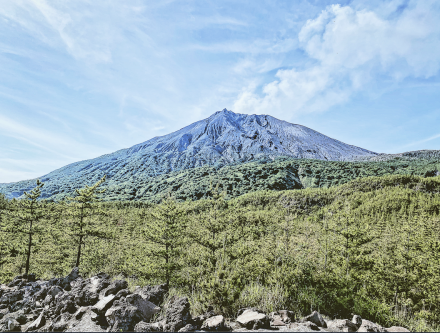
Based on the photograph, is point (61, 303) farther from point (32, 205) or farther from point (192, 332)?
point (32, 205)

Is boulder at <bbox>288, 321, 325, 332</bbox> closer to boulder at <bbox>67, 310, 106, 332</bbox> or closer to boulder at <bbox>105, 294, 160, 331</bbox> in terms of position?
boulder at <bbox>105, 294, 160, 331</bbox>

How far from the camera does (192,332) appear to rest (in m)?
4.58

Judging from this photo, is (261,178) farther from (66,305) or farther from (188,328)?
(188,328)

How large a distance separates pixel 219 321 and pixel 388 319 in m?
4.93

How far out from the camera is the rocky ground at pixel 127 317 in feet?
15.5

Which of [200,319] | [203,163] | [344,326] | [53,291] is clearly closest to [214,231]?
[200,319]

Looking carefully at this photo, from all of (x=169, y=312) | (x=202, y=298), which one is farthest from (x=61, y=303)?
(x=202, y=298)

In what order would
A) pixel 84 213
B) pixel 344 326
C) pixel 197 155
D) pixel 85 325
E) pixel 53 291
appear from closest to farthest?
1. pixel 344 326
2. pixel 85 325
3. pixel 53 291
4. pixel 84 213
5. pixel 197 155

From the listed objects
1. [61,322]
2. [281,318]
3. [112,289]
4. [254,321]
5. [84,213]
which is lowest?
[61,322]

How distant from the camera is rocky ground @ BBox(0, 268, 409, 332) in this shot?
4734 millimetres

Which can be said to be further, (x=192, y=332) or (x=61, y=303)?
(x=61, y=303)

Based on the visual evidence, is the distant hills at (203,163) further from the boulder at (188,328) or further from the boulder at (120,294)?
the boulder at (188,328)

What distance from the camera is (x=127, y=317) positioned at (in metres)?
4.95

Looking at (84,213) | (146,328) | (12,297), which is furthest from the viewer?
(84,213)
